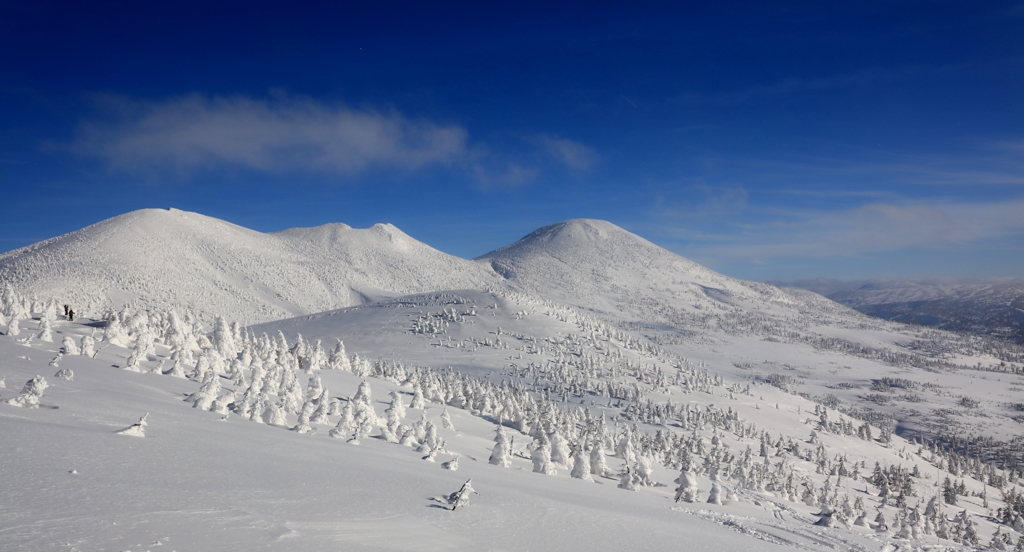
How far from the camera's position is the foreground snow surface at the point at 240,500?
12.4m

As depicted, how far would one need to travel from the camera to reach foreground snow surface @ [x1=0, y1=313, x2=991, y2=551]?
12.4 metres

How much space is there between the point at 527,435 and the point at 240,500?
81.2 m

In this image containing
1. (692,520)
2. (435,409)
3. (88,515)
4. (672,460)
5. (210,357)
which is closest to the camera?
(88,515)

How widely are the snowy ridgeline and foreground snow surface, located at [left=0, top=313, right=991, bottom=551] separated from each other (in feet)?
4.36

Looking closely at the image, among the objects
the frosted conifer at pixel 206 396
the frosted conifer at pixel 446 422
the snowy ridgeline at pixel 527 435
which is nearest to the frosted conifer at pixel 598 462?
the snowy ridgeline at pixel 527 435

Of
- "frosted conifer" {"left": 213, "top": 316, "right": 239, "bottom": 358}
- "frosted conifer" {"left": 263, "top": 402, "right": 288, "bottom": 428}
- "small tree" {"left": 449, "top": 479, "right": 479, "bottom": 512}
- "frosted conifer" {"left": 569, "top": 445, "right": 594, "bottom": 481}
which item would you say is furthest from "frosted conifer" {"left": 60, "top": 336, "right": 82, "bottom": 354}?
"frosted conifer" {"left": 569, "top": 445, "right": 594, "bottom": 481}

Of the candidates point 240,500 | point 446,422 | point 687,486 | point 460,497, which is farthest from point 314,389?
point 240,500

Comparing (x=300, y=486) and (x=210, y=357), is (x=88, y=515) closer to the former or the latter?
(x=300, y=486)

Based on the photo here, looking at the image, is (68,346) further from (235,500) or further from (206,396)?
(235,500)

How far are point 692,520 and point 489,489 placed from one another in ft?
42.6

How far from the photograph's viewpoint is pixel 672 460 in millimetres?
104438

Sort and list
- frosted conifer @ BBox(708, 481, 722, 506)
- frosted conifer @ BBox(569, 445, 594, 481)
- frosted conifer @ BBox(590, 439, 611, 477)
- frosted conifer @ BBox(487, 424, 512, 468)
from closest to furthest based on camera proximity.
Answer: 1. frosted conifer @ BBox(708, 481, 722, 506)
2. frosted conifer @ BBox(487, 424, 512, 468)
3. frosted conifer @ BBox(569, 445, 594, 481)
4. frosted conifer @ BBox(590, 439, 611, 477)

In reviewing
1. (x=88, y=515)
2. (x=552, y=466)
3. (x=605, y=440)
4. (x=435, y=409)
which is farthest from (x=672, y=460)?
(x=88, y=515)

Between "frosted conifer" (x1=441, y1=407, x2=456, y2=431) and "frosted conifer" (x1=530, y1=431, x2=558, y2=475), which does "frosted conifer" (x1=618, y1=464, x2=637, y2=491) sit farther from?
"frosted conifer" (x1=441, y1=407, x2=456, y2=431)
